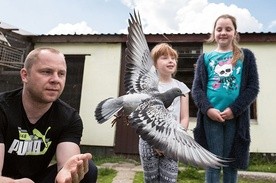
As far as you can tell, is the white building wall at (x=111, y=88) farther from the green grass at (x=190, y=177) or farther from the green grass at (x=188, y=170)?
the green grass at (x=190, y=177)

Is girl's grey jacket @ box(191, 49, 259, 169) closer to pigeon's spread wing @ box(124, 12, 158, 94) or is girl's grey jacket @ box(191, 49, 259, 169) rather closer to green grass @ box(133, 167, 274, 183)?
pigeon's spread wing @ box(124, 12, 158, 94)

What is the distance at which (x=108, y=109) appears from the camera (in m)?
2.79

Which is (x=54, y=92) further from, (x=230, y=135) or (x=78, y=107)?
(x=78, y=107)

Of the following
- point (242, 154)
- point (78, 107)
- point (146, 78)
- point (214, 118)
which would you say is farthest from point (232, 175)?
point (78, 107)

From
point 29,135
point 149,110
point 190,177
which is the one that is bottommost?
point 190,177

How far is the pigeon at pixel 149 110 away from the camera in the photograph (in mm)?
2264

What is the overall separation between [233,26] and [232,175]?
1306 millimetres

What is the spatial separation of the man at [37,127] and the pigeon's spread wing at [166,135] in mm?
486

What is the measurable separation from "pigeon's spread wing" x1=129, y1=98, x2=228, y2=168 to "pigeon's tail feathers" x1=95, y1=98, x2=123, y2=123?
280 millimetres

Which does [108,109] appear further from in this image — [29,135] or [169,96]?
[29,135]

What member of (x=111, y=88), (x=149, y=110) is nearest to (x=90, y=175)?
(x=149, y=110)

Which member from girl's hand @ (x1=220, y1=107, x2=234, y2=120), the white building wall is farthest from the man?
the white building wall

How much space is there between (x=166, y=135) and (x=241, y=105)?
2.44ft

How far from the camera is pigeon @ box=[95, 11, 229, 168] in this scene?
226 cm
